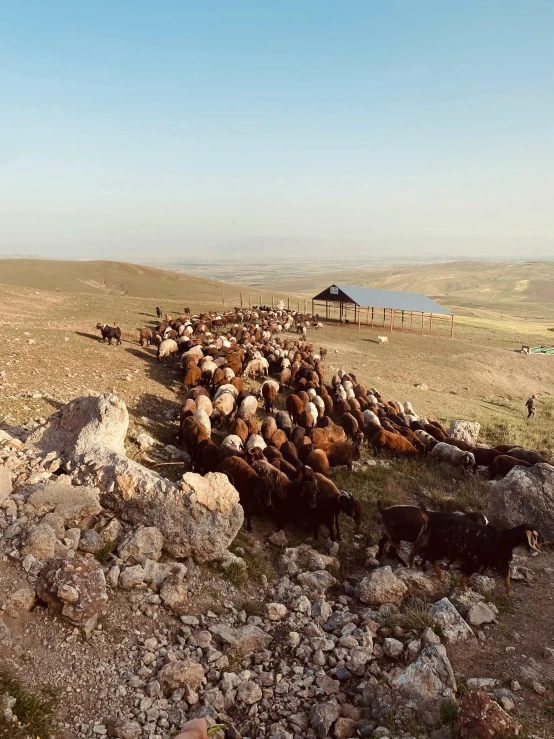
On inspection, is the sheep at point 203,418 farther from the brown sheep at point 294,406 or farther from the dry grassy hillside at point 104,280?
the dry grassy hillside at point 104,280

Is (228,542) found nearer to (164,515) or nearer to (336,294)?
(164,515)

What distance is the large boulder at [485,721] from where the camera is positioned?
4.05m

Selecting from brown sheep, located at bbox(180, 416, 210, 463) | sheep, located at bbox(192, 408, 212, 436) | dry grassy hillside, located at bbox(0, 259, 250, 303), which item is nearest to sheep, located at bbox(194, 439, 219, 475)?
brown sheep, located at bbox(180, 416, 210, 463)

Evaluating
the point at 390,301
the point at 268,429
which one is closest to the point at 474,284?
the point at 390,301

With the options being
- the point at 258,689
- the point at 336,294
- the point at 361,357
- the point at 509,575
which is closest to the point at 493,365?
the point at 361,357

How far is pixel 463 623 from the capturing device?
19.2 feet

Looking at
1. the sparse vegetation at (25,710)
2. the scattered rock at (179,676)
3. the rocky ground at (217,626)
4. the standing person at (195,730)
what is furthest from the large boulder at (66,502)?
the standing person at (195,730)

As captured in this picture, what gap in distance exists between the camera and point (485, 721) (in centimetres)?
408

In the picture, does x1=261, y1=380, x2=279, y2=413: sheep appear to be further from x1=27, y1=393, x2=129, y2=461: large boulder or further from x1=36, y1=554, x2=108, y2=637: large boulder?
x1=36, y1=554, x2=108, y2=637: large boulder

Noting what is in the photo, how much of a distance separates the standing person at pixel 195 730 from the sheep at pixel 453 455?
9.96 meters

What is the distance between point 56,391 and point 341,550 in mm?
8195

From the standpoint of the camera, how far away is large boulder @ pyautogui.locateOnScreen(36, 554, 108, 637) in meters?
5.03

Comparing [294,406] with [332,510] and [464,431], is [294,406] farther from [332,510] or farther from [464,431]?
[332,510]

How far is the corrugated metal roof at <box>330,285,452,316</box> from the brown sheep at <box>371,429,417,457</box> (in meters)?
25.9
